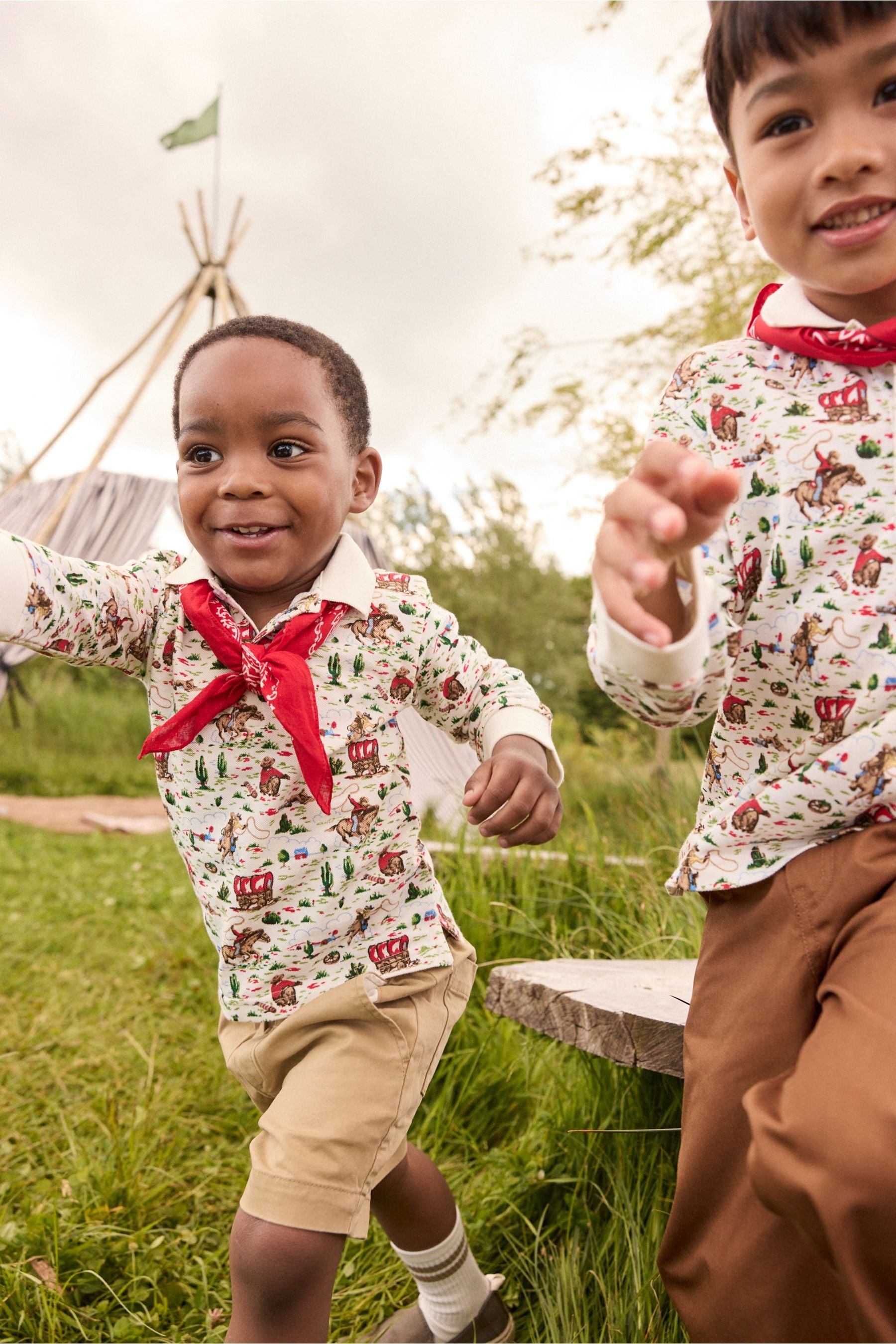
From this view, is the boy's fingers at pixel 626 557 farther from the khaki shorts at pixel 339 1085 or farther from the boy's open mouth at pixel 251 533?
the khaki shorts at pixel 339 1085

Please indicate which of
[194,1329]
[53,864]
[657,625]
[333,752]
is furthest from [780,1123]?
[53,864]

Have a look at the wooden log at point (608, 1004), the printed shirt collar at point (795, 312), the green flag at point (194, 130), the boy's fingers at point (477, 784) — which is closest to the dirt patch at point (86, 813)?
the green flag at point (194, 130)

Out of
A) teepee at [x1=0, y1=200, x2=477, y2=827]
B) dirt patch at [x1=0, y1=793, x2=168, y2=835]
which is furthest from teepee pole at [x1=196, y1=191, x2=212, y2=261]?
dirt patch at [x1=0, y1=793, x2=168, y2=835]

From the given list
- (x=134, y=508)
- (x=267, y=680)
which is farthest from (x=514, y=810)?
(x=134, y=508)

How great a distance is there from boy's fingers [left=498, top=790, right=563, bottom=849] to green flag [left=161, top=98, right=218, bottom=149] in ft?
21.4

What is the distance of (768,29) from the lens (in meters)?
1.30

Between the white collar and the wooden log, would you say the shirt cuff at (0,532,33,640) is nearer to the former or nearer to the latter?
the white collar

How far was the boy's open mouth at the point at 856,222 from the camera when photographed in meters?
1.33

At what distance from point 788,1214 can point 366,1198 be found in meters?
0.77

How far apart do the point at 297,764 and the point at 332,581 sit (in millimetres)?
319

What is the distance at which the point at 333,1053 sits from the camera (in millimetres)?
1711

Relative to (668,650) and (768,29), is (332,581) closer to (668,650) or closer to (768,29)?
(668,650)

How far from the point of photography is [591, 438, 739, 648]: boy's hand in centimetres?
110

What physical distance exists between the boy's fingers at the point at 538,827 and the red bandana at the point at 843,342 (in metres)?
0.71
